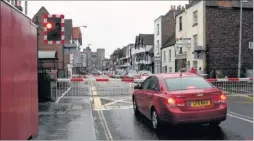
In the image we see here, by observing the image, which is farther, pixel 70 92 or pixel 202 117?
pixel 70 92

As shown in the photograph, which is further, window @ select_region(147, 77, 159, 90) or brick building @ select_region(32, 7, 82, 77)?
brick building @ select_region(32, 7, 82, 77)

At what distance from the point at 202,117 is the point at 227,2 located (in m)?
25.7

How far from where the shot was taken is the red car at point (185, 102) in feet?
25.6

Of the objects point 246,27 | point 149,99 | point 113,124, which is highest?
point 246,27

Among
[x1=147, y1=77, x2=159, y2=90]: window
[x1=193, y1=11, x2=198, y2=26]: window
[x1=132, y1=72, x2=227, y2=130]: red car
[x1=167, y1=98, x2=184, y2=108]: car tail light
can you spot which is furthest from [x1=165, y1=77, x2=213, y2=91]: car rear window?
[x1=193, y1=11, x2=198, y2=26]: window

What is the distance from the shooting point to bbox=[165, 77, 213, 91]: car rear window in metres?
8.45

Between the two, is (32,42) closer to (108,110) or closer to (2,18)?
(2,18)

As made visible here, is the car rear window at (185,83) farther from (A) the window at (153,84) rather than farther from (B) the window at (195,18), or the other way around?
(B) the window at (195,18)

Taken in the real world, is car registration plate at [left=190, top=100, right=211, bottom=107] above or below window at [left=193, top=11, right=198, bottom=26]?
below

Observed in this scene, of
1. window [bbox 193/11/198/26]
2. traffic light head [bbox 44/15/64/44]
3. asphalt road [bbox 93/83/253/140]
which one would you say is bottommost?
asphalt road [bbox 93/83/253/140]

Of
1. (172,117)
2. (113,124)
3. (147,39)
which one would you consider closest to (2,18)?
(172,117)

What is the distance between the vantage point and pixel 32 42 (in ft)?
19.7

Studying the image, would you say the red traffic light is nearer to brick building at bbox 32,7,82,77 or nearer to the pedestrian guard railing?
brick building at bbox 32,7,82,77

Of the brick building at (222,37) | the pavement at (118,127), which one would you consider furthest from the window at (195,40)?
the pavement at (118,127)
